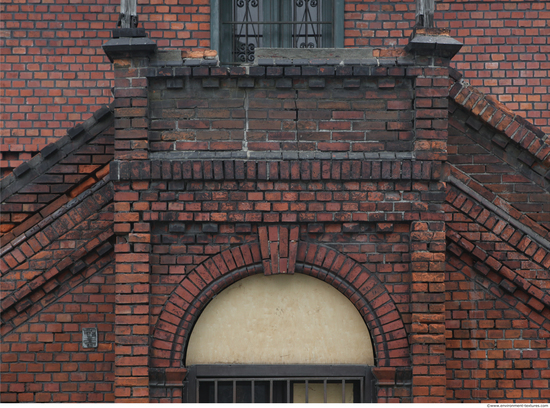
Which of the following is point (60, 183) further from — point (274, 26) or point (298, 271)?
point (274, 26)

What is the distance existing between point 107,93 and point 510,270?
4602 millimetres

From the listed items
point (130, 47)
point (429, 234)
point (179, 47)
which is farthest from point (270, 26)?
point (429, 234)

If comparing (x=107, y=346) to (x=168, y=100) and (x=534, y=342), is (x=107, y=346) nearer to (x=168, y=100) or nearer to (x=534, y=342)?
(x=168, y=100)

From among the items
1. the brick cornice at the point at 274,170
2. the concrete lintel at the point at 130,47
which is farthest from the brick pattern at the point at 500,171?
the concrete lintel at the point at 130,47

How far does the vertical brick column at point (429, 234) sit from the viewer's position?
3834mm

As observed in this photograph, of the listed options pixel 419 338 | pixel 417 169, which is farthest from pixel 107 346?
pixel 417 169

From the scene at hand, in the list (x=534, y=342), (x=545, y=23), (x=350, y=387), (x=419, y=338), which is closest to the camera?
(x=419, y=338)

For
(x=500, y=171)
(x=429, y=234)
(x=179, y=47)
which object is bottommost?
(x=429, y=234)

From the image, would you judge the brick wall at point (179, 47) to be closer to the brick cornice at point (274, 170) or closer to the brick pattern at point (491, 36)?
the brick pattern at point (491, 36)

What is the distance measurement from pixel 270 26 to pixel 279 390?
4.02m

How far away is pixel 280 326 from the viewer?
13.1 ft

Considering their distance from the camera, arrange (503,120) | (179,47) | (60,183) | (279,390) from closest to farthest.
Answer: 1. (279,390)
2. (503,120)
3. (60,183)
4. (179,47)

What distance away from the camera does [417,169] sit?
3844 mm

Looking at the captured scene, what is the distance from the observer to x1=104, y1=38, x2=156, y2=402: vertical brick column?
3.82 meters
